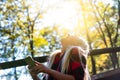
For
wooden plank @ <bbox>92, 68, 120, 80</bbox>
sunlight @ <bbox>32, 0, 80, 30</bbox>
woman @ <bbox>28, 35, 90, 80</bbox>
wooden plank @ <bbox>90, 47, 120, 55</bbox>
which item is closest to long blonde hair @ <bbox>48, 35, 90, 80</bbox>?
woman @ <bbox>28, 35, 90, 80</bbox>

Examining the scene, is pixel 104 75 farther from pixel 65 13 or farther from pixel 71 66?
pixel 65 13

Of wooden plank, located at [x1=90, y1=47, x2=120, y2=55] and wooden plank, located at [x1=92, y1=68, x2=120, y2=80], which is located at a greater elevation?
wooden plank, located at [x1=92, y1=68, x2=120, y2=80]

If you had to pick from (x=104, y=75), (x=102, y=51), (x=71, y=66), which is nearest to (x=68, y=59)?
(x=71, y=66)

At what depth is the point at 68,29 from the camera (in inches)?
1495

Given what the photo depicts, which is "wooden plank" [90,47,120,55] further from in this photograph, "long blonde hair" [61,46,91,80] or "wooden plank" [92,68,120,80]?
"long blonde hair" [61,46,91,80]

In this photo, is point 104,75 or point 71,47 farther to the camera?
point 104,75

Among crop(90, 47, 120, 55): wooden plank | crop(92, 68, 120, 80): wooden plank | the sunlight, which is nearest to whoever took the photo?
crop(92, 68, 120, 80): wooden plank

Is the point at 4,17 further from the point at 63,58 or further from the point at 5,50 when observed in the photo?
the point at 63,58

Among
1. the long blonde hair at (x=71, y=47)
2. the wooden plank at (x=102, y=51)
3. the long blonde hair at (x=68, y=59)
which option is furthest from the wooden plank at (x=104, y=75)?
the wooden plank at (x=102, y=51)

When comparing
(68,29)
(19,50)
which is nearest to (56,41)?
(68,29)

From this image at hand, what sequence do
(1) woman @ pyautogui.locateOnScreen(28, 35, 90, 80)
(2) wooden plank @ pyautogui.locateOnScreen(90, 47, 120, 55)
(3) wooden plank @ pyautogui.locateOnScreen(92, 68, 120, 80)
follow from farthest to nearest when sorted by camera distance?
1. (2) wooden plank @ pyautogui.locateOnScreen(90, 47, 120, 55)
2. (3) wooden plank @ pyautogui.locateOnScreen(92, 68, 120, 80)
3. (1) woman @ pyautogui.locateOnScreen(28, 35, 90, 80)

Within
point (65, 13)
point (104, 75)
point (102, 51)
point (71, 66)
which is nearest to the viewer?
point (71, 66)

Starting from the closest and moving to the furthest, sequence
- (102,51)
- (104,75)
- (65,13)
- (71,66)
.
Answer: (71,66) < (104,75) < (102,51) < (65,13)

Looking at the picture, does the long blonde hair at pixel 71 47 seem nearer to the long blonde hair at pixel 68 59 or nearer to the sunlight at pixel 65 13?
the long blonde hair at pixel 68 59
